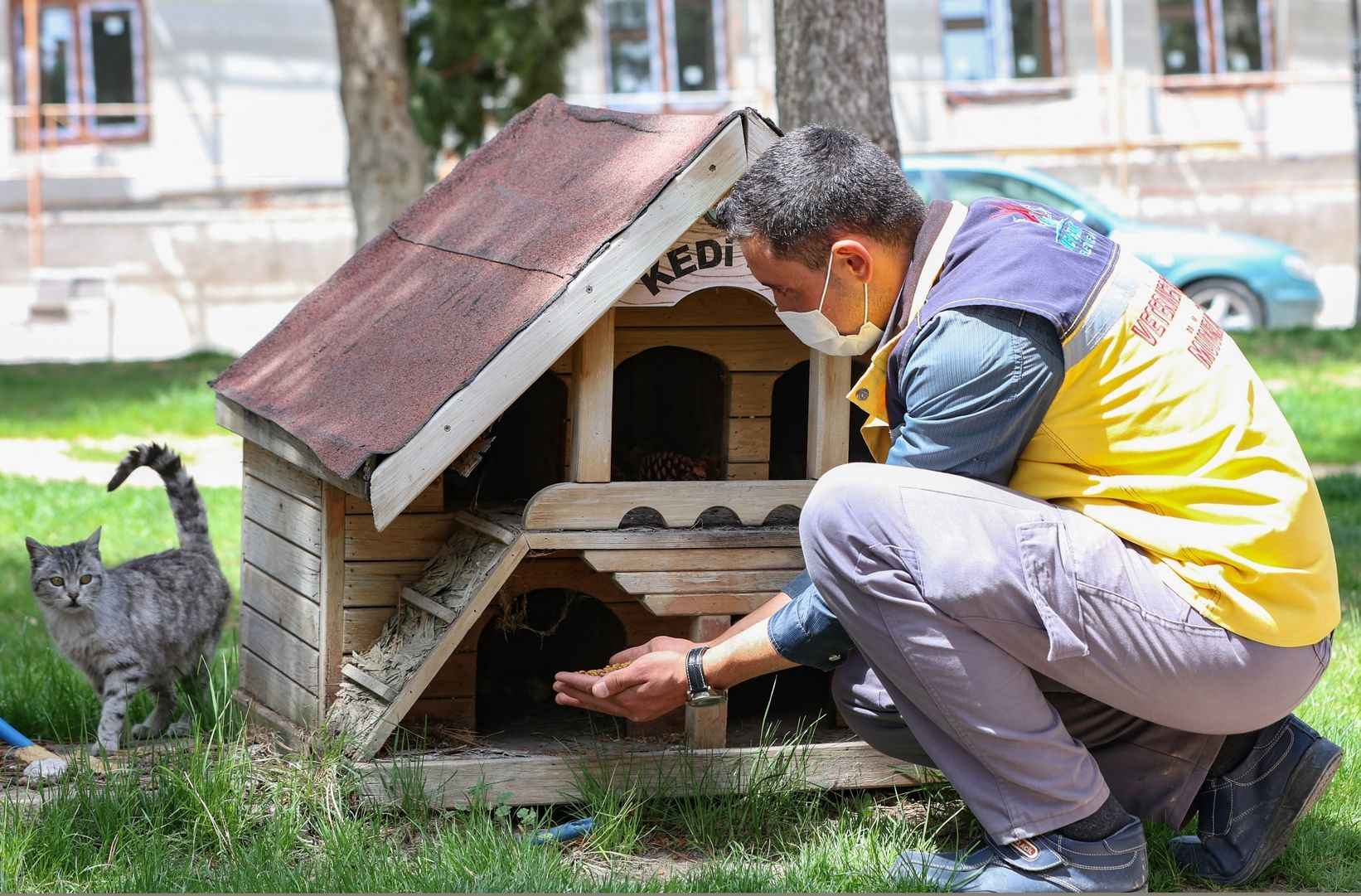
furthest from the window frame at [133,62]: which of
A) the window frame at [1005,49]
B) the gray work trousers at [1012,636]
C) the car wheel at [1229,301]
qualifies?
the gray work trousers at [1012,636]

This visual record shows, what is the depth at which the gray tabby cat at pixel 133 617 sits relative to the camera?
145 inches

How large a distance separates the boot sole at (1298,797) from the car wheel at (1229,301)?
9653 mm

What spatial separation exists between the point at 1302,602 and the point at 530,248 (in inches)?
64.8

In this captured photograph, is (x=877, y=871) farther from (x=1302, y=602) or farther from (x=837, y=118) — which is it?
(x=837, y=118)

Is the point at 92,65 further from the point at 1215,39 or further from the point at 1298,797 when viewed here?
the point at 1298,797

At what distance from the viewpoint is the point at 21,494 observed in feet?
23.5

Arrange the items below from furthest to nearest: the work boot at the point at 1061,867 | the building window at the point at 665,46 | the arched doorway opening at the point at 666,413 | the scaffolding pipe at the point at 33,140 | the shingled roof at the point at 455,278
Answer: the building window at the point at 665,46 < the scaffolding pipe at the point at 33,140 < the arched doorway opening at the point at 666,413 < the shingled roof at the point at 455,278 < the work boot at the point at 1061,867

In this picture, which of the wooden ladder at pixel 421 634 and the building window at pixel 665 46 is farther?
the building window at pixel 665 46

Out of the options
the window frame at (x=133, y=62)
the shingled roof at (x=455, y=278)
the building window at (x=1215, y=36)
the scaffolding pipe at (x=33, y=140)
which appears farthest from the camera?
the building window at (x=1215, y=36)

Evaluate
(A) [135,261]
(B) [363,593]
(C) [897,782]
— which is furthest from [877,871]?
(A) [135,261]

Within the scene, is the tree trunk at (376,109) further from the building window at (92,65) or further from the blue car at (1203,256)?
the building window at (92,65)

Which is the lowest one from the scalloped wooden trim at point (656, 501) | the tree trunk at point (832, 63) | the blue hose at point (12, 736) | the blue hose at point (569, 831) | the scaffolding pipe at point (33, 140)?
the blue hose at point (569, 831)

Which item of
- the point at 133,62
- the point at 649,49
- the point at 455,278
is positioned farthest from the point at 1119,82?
the point at 455,278

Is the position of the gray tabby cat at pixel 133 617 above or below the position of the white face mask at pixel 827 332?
below
